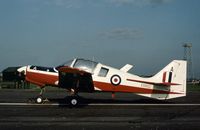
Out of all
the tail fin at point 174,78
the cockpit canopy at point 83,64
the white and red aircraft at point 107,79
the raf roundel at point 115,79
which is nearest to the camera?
the cockpit canopy at point 83,64

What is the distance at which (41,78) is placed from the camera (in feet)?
68.3

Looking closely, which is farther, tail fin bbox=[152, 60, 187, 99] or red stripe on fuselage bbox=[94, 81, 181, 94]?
tail fin bbox=[152, 60, 187, 99]

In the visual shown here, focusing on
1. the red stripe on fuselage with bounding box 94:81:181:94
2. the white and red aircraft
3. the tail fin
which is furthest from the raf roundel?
the tail fin

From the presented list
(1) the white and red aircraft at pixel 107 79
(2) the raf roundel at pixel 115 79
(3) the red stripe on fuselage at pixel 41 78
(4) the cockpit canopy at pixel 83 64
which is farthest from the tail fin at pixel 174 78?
(3) the red stripe on fuselage at pixel 41 78

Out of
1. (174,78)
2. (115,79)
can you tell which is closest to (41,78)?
(115,79)

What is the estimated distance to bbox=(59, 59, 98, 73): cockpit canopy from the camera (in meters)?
20.2

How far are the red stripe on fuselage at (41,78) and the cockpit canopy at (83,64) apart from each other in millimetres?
1139

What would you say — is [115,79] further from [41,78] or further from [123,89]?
[41,78]

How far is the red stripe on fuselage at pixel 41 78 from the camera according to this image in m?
20.7

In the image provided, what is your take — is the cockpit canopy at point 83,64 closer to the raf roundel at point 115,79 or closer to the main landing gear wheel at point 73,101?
the raf roundel at point 115,79

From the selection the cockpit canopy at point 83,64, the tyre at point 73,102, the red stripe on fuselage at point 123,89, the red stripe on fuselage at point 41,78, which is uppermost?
the cockpit canopy at point 83,64

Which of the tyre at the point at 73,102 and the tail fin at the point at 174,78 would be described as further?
the tail fin at the point at 174,78

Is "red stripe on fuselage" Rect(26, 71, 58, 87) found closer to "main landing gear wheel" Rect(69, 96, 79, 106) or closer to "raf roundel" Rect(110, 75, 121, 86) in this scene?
"main landing gear wheel" Rect(69, 96, 79, 106)

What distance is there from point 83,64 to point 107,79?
1652 mm
